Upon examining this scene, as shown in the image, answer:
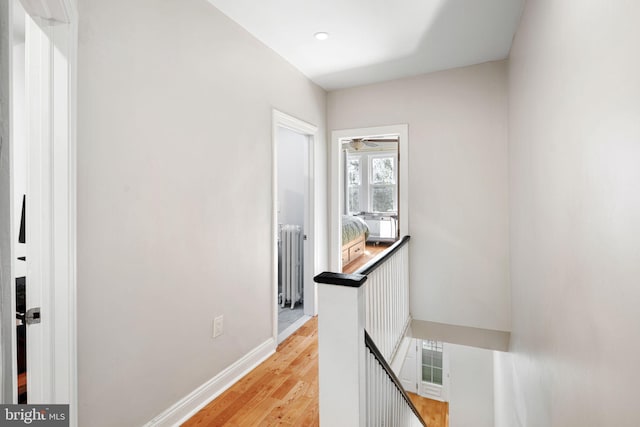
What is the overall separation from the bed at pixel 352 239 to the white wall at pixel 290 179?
1327 mm

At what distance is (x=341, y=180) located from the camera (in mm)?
3900

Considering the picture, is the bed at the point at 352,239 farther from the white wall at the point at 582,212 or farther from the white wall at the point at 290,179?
the white wall at the point at 582,212

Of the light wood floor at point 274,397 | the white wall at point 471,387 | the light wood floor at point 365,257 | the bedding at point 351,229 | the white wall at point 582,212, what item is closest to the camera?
the white wall at point 582,212

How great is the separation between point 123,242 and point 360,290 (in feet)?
3.89

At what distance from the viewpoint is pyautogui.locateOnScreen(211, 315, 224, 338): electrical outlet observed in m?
2.19

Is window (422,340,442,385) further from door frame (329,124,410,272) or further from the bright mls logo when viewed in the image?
the bright mls logo

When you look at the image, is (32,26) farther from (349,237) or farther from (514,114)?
(349,237)

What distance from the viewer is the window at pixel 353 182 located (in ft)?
27.1

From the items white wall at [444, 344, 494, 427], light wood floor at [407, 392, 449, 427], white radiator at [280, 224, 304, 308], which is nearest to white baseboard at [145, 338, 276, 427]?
white radiator at [280, 224, 304, 308]

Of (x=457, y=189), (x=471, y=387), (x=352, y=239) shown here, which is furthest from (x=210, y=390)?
(x=352, y=239)

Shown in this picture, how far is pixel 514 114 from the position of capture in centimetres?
268

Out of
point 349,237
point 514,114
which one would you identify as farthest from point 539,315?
point 349,237

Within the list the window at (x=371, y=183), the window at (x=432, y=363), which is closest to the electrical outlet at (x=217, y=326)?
the window at (x=432, y=363)

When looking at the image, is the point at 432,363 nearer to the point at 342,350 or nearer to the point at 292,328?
the point at 292,328
